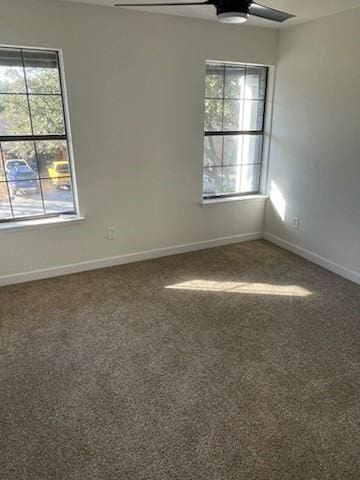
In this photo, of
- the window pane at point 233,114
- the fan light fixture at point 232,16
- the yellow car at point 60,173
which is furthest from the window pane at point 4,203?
the window pane at point 233,114

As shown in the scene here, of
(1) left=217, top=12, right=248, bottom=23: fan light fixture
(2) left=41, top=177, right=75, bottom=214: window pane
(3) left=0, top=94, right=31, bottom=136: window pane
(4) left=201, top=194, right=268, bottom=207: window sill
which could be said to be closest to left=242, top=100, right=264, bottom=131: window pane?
(4) left=201, top=194, right=268, bottom=207: window sill

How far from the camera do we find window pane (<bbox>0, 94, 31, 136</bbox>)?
295 cm

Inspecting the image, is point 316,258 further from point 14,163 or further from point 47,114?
point 14,163

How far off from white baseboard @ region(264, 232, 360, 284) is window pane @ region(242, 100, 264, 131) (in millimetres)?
1342

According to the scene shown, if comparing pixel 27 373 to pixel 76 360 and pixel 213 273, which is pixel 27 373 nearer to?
pixel 76 360

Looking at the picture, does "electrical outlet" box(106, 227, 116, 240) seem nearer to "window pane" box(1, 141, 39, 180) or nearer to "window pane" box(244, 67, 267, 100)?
"window pane" box(1, 141, 39, 180)

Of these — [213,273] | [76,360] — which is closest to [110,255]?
[213,273]

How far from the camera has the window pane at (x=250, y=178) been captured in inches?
169

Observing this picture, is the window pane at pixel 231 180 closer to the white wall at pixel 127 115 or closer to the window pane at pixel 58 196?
the white wall at pixel 127 115

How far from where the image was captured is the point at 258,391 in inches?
79.4

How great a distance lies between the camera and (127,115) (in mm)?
3342

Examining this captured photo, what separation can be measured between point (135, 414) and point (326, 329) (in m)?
1.55

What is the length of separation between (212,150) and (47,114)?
1.79 meters

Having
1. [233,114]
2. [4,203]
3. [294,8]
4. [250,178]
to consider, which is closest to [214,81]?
[233,114]
